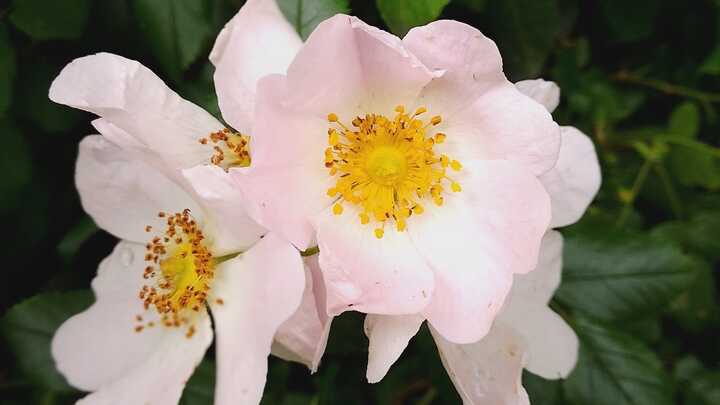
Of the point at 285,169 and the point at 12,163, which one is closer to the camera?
the point at 285,169

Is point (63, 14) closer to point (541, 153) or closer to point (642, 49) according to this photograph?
point (541, 153)

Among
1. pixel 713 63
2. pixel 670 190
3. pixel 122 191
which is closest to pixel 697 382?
pixel 670 190

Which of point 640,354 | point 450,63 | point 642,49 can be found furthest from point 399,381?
point 642,49

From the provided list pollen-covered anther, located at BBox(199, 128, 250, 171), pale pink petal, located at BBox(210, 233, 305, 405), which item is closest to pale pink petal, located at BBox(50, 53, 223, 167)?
pollen-covered anther, located at BBox(199, 128, 250, 171)

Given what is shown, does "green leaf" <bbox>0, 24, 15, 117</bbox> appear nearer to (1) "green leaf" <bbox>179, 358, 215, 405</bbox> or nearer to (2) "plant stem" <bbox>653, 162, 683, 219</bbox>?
(1) "green leaf" <bbox>179, 358, 215, 405</bbox>

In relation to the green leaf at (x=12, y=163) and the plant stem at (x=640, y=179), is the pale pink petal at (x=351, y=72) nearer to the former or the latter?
the green leaf at (x=12, y=163)

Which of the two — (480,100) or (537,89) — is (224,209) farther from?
(537,89)
